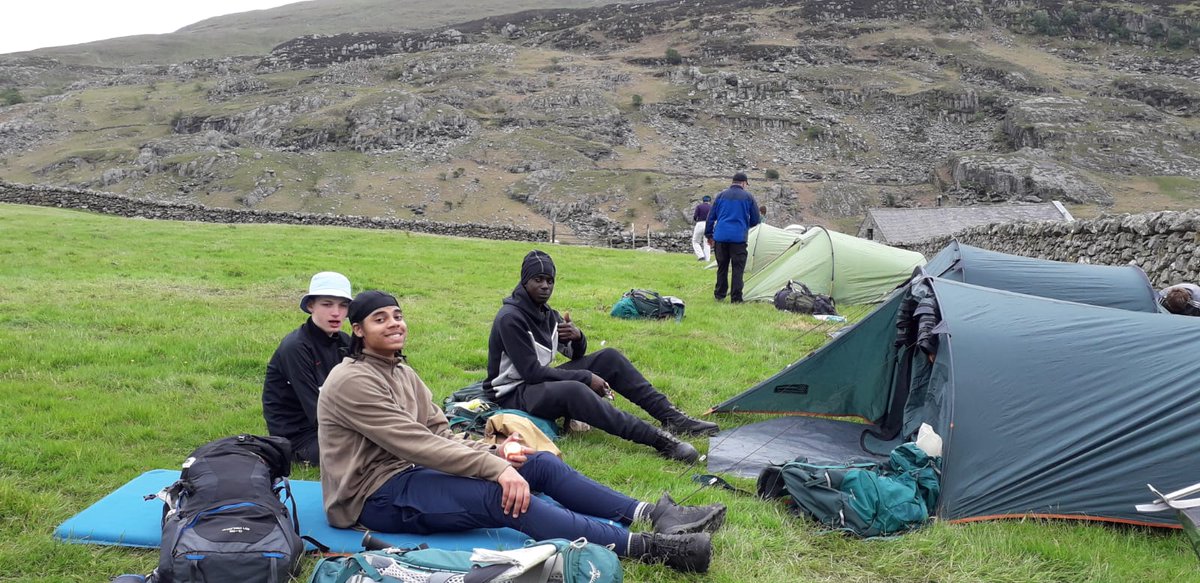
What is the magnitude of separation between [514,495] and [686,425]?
9.44 feet

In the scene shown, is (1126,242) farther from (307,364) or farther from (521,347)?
(307,364)

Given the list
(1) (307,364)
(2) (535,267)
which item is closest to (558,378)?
(2) (535,267)

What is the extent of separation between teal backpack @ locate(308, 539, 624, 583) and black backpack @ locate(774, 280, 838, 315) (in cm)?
1024

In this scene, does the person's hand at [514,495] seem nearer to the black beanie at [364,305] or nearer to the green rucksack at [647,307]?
the black beanie at [364,305]

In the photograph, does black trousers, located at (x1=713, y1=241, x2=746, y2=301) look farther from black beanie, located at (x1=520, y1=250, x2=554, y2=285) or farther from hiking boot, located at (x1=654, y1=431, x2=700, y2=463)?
hiking boot, located at (x1=654, y1=431, x2=700, y2=463)

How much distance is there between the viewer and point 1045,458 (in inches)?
205

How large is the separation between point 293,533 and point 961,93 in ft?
286

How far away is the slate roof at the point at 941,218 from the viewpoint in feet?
119

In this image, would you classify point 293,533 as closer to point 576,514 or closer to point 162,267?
point 576,514

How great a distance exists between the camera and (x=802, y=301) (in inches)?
529

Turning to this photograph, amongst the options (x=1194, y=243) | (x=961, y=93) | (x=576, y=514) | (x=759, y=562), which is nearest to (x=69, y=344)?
(x=576, y=514)

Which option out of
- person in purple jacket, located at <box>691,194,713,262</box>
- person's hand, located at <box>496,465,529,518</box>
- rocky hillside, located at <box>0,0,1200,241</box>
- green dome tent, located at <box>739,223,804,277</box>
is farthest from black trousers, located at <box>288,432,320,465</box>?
rocky hillside, located at <box>0,0,1200,241</box>

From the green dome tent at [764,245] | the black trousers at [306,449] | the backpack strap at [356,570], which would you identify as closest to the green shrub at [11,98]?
the green dome tent at [764,245]

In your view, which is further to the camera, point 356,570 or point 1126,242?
point 1126,242
